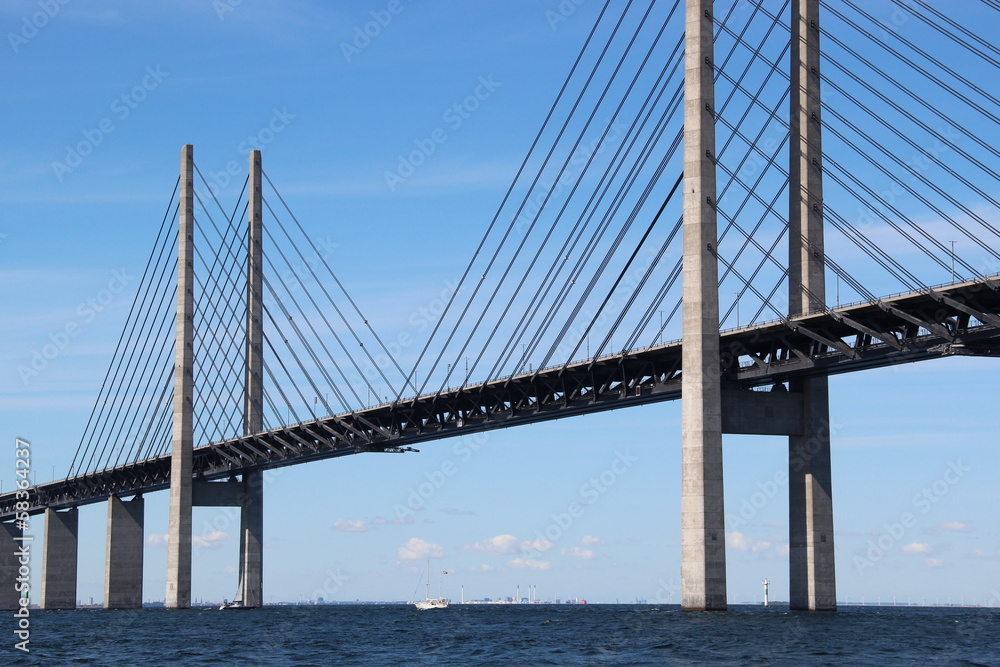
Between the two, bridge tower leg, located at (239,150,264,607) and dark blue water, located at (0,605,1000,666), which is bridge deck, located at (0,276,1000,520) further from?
dark blue water, located at (0,605,1000,666)

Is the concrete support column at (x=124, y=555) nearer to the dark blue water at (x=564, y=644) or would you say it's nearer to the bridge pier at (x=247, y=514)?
the bridge pier at (x=247, y=514)

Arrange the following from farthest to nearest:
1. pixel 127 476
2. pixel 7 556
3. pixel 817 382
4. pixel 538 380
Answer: pixel 7 556 < pixel 127 476 < pixel 538 380 < pixel 817 382

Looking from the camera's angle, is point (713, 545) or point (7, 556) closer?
point (713, 545)

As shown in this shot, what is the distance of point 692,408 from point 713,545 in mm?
6029

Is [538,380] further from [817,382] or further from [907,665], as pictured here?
[907,665]

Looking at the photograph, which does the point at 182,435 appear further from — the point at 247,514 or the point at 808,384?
the point at 808,384

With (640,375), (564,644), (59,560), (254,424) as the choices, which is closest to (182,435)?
(254,424)

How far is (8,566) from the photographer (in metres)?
154

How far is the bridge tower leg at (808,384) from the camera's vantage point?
68.9 m

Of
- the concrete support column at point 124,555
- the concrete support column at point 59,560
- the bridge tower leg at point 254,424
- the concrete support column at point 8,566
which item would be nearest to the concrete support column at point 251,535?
the bridge tower leg at point 254,424

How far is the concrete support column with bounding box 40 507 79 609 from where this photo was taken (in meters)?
136

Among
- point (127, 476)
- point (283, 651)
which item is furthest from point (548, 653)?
point (127, 476)

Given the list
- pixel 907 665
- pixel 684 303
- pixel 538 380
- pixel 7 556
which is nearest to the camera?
pixel 907 665

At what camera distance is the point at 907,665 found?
43.0m
